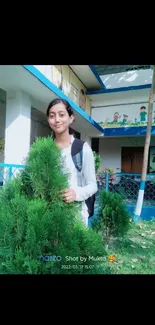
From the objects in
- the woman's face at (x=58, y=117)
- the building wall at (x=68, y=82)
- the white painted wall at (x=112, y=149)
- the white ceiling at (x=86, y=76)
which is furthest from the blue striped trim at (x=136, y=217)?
the white painted wall at (x=112, y=149)

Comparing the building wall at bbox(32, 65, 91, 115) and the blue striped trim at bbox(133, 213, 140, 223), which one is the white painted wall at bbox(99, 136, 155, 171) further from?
the blue striped trim at bbox(133, 213, 140, 223)

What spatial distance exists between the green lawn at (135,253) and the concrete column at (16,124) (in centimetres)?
174

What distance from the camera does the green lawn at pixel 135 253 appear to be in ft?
5.16

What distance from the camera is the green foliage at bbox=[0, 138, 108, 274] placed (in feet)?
2.35

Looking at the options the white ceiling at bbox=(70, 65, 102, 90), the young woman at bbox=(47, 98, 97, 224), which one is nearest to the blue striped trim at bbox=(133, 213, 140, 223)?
the young woman at bbox=(47, 98, 97, 224)

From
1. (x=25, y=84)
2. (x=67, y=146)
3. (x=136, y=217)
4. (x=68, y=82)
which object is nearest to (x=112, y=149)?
(x=68, y=82)

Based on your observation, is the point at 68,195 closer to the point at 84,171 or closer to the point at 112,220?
the point at 84,171

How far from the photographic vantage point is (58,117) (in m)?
0.90

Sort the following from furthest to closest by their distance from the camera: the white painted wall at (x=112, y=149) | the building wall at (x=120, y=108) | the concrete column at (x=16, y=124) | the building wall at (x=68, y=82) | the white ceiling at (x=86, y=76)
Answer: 1. the white painted wall at (x=112, y=149)
2. the building wall at (x=120, y=108)
3. the white ceiling at (x=86, y=76)
4. the building wall at (x=68, y=82)
5. the concrete column at (x=16, y=124)

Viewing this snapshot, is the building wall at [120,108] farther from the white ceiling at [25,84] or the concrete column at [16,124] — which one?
the concrete column at [16,124]

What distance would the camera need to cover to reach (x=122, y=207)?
6.61 ft

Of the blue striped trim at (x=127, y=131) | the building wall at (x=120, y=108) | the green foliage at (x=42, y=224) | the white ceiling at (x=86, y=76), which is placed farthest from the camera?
the building wall at (x=120, y=108)

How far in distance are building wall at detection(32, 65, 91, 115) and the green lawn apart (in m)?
2.63

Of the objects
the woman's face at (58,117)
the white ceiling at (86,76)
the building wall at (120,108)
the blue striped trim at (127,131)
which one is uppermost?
the white ceiling at (86,76)
